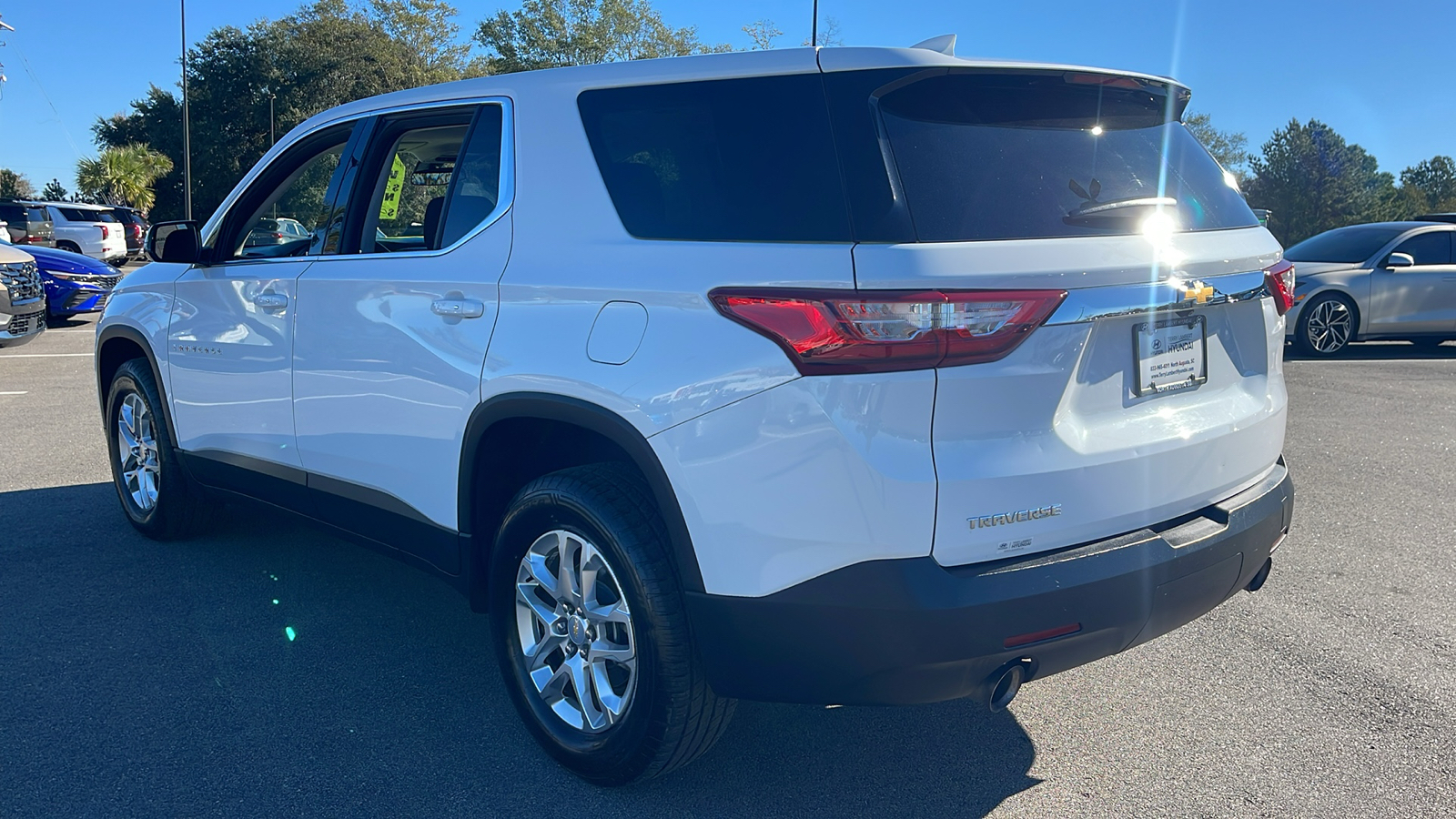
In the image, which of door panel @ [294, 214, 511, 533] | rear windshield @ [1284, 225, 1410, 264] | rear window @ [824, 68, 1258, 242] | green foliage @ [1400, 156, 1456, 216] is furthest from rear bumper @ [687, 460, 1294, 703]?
green foliage @ [1400, 156, 1456, 216]

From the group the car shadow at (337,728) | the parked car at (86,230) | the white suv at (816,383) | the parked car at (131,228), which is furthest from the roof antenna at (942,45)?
the parked car at (131,228)

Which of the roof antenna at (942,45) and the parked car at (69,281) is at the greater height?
the roof antenna at (942,45)

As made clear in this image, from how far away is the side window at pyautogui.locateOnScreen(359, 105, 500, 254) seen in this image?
3217 mm

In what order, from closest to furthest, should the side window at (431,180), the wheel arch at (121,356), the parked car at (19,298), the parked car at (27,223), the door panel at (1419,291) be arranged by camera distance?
the side window at (431,180)
the wheel arch at (121,356)
the parked car at (19,298)
the door panel at (1419,291)
the parked car at (27,223)

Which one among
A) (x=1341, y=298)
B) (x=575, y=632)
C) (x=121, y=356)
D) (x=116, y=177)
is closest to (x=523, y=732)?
(x=575, y=632)

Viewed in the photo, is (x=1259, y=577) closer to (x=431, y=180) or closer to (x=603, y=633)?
(x=603, y=633)

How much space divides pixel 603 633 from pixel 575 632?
11 centimetres

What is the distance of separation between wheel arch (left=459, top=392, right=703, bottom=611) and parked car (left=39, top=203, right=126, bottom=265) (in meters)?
24.4

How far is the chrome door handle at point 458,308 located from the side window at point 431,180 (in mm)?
224

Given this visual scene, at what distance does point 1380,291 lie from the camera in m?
12.0

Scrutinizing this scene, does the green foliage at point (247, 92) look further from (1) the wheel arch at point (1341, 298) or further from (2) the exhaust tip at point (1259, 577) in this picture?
(2) the exhaust tip at point (1259, 577)

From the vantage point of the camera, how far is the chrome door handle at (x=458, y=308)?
2992 millimetres

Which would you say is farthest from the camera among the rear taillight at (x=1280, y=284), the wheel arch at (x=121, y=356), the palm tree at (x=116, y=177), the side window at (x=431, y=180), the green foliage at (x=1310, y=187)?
the green foliage at (x=1310, y=187)

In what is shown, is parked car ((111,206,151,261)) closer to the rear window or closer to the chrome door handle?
the chrome door handle
